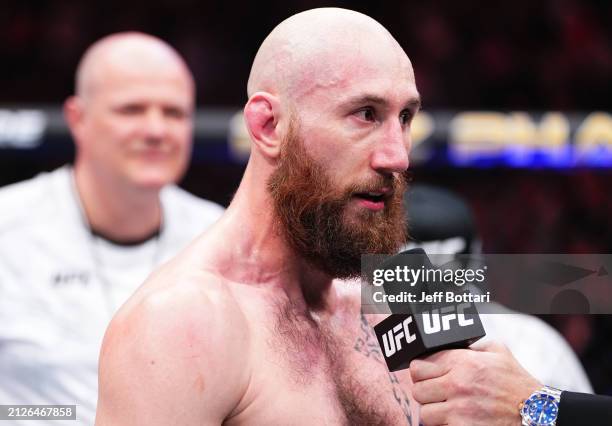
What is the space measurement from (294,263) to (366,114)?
0.30m

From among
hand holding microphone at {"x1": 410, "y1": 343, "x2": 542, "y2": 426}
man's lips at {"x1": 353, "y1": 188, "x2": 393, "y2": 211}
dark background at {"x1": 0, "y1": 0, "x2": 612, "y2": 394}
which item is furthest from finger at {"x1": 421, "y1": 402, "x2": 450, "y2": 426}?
dark background at {"x1": 0, "y1": 0, "x2": 612, "y2": 394}

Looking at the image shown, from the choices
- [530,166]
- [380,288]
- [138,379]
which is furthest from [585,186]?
[138,379]

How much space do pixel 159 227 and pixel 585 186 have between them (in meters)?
2.79

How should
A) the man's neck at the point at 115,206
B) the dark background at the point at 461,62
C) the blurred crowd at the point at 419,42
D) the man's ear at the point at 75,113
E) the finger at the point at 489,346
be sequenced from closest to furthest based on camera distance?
the finger at the point at 489,346 < the man's neck at the point at 115,206 < the man's ear at the point at 75,113 < the dark background at the point at 461,62 < the blurred crowd at the point at 419,42

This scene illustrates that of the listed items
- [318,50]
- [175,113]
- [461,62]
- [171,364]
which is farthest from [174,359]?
[461,62]

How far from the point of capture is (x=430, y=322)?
1356mm

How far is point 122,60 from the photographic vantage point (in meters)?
3.23

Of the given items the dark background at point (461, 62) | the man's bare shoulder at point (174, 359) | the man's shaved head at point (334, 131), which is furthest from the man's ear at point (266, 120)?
the dark background at point (461, 62)

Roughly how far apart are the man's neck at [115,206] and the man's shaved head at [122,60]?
327mm

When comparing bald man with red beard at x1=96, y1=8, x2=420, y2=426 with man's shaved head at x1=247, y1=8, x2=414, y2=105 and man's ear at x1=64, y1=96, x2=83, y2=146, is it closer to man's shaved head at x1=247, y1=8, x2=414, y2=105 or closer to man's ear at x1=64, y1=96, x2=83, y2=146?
man's shaved head at x1=247, y1=8, x2=414, y2=105

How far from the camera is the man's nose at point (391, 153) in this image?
Result: 4.98 feet

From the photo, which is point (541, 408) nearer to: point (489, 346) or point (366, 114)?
point (489, 346)

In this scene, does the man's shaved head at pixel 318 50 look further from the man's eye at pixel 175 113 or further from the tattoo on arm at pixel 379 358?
the man's eye at pixel 175 113

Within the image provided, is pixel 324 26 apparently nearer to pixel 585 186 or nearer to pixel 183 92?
pixel 183 92
